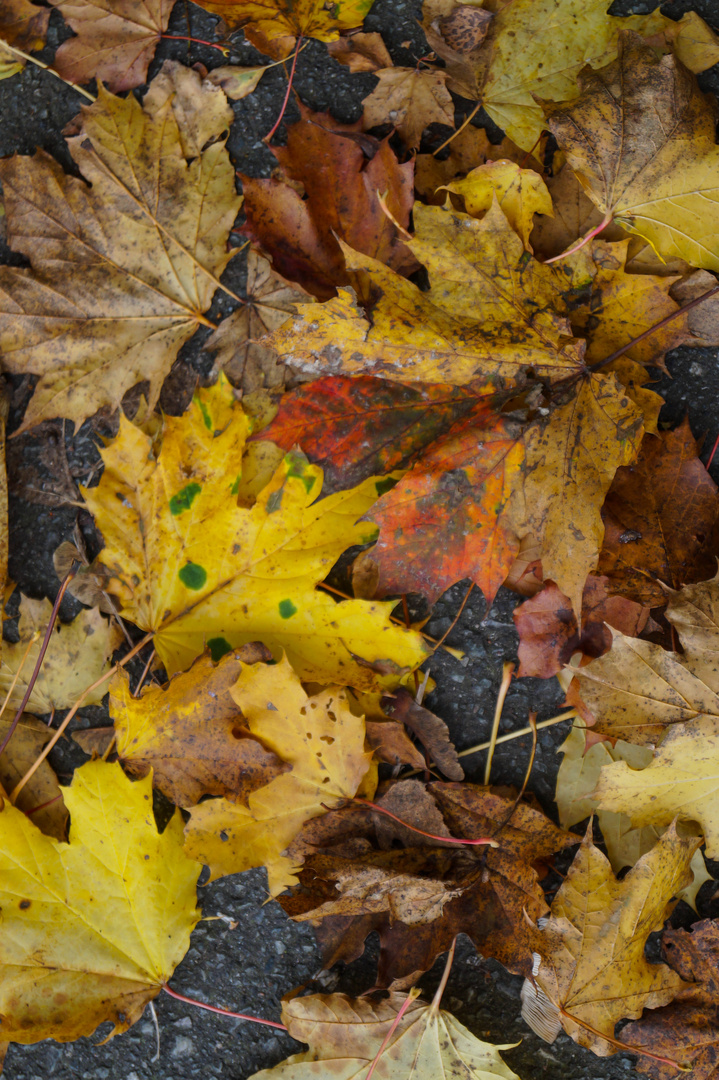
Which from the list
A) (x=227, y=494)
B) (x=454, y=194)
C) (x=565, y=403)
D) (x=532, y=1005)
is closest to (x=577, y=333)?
(x=565, y=403)

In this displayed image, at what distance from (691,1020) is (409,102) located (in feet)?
6.26

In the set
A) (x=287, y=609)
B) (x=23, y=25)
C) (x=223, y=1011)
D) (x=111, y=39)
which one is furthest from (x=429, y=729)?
(x=23, y=25)

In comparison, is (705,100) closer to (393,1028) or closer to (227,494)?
(227,494)

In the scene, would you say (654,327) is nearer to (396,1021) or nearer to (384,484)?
(384,484)

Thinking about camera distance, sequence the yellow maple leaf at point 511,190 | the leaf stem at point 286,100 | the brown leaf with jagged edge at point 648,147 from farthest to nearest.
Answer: the leaf stem at point 286,100 < the yellow maple leaf at point 511,190 < the brown leaf with jagged edge at point 648,147

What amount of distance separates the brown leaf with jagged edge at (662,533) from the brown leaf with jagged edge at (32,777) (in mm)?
1269

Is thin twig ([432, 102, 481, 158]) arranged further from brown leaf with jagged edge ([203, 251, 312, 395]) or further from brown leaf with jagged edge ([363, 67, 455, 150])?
brown leaf with jagged edge ([203, 251, 312, 395])

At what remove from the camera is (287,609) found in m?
1.37

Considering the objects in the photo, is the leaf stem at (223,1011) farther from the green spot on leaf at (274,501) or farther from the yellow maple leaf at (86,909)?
the green spot on leaf at (274,501)

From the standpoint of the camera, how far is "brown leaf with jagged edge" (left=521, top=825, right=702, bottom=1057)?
131 centimetres

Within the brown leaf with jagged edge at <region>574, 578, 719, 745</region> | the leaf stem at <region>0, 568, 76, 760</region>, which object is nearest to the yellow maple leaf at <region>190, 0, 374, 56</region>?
the leaf stem at <region>0, 568, 76, 760</region>

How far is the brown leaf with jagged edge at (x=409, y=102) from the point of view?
1409mm

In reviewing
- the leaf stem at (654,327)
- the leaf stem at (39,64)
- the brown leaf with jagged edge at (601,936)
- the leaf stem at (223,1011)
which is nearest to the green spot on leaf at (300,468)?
the leaf stem at (654,327)

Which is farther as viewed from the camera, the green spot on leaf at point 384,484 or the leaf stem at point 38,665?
the leaf stem at point 38,665
